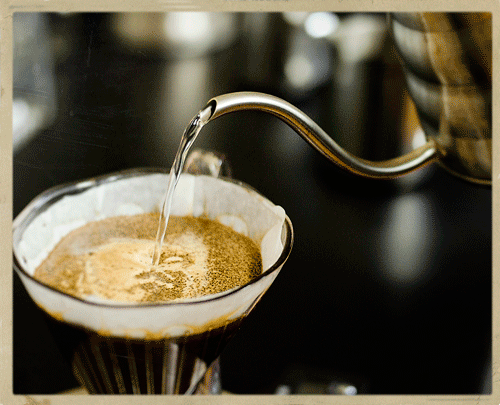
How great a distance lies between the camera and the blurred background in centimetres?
44

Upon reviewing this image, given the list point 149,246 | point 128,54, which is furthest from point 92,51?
point 149,246

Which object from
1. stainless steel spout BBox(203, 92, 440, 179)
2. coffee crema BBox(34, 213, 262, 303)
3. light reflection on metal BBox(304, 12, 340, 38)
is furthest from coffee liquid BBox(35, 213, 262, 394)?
light reflection on metal BBox(304, 12, 340, 38)

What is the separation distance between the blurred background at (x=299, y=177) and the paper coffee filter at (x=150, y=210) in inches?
1.3

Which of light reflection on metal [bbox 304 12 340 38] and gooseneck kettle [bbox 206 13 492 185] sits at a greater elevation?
light reflection on metal [bbox 304 12 340 38]

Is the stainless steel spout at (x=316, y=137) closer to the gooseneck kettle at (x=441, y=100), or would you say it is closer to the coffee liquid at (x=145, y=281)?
the gooseneck kettle at (x=441, y=100)

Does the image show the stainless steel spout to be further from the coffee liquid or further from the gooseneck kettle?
the coffee liquid

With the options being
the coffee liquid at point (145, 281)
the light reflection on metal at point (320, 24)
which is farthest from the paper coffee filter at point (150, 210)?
the light reflection on metal at point (320, 24)

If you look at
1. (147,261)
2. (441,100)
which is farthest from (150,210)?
(441,100)

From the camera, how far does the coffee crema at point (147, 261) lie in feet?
1.10

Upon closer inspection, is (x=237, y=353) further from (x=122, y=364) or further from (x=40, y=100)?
(x=40, y=100)

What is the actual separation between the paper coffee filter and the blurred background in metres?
0.03

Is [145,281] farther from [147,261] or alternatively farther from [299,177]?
[299,177]

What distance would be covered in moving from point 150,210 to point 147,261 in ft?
0.23

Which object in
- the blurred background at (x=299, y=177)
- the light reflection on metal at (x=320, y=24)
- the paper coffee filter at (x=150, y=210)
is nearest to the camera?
the paper coffee filter at (x=150, y=210)
